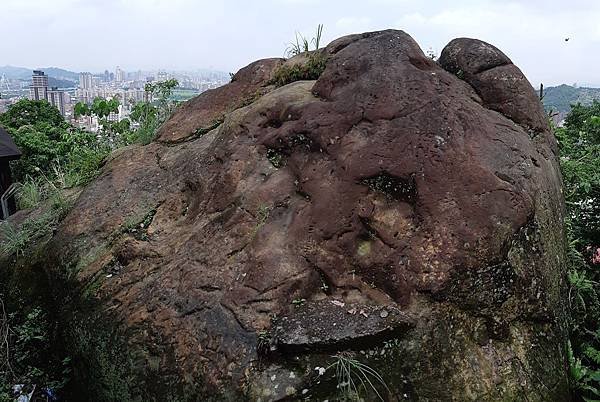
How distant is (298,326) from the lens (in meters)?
3.34

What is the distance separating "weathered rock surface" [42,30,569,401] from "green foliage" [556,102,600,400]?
24 cm

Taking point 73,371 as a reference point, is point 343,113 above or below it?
above

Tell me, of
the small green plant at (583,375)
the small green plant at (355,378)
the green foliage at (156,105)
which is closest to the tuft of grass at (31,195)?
the green foliage at (156,105)

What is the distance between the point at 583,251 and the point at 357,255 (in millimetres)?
3182

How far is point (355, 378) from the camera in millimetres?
3174

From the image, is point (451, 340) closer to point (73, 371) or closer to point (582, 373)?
point (582, 373)

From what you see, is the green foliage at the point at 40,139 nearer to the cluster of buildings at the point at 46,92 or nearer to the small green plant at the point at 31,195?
the small green plant at the point at 31,195

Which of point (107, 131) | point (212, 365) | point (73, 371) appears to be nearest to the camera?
point (212, 365)

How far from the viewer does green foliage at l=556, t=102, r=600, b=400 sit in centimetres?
369

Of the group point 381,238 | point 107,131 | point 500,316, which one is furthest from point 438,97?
point 107,131

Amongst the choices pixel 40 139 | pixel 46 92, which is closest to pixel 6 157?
pixel 40 139

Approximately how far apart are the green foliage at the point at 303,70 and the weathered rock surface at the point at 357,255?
637mm

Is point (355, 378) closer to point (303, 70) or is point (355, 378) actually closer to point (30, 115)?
point (303, 70)

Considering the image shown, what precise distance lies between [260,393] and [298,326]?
0.46 m
